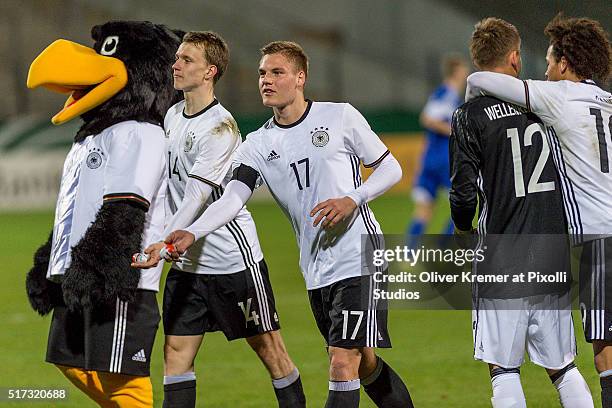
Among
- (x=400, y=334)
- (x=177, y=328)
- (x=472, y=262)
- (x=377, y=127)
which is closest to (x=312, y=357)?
(x=400, y=334)

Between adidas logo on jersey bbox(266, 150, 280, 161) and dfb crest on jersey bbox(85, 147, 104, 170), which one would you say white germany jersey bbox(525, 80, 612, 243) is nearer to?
adidas logo on jersey bbox(266, 150, 280, 161)

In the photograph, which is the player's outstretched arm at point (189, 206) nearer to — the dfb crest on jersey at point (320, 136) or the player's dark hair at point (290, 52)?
the dfb crest on jersey at point (320, 136)

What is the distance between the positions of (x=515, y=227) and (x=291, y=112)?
49.5 inches

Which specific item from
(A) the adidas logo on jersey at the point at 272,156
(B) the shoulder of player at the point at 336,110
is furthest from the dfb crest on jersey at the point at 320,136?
(A) the adidas logo on jersey at the point at 272,156

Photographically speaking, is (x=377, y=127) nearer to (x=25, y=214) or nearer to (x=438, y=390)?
(x=25, y=214)

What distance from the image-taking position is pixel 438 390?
6.82 meters

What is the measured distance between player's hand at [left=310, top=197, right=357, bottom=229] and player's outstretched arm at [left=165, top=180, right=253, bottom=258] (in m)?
0.48

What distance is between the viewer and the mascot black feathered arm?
16.1 ft

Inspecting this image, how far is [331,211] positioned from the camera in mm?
4875

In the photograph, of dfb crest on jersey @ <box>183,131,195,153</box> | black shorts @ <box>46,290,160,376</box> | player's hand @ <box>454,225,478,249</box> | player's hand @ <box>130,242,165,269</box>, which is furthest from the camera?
dfb crest on jersey @ <box>183,131,195,153</box>

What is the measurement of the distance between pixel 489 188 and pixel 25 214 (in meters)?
16.8

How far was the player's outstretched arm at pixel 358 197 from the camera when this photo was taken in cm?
487

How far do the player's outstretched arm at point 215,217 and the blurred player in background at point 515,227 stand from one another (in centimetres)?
104

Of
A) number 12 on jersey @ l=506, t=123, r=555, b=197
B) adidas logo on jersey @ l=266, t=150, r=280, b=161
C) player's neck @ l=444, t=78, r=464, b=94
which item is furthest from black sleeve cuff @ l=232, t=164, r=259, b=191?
player's neck @ l=444, t=78, r=464, b=94
